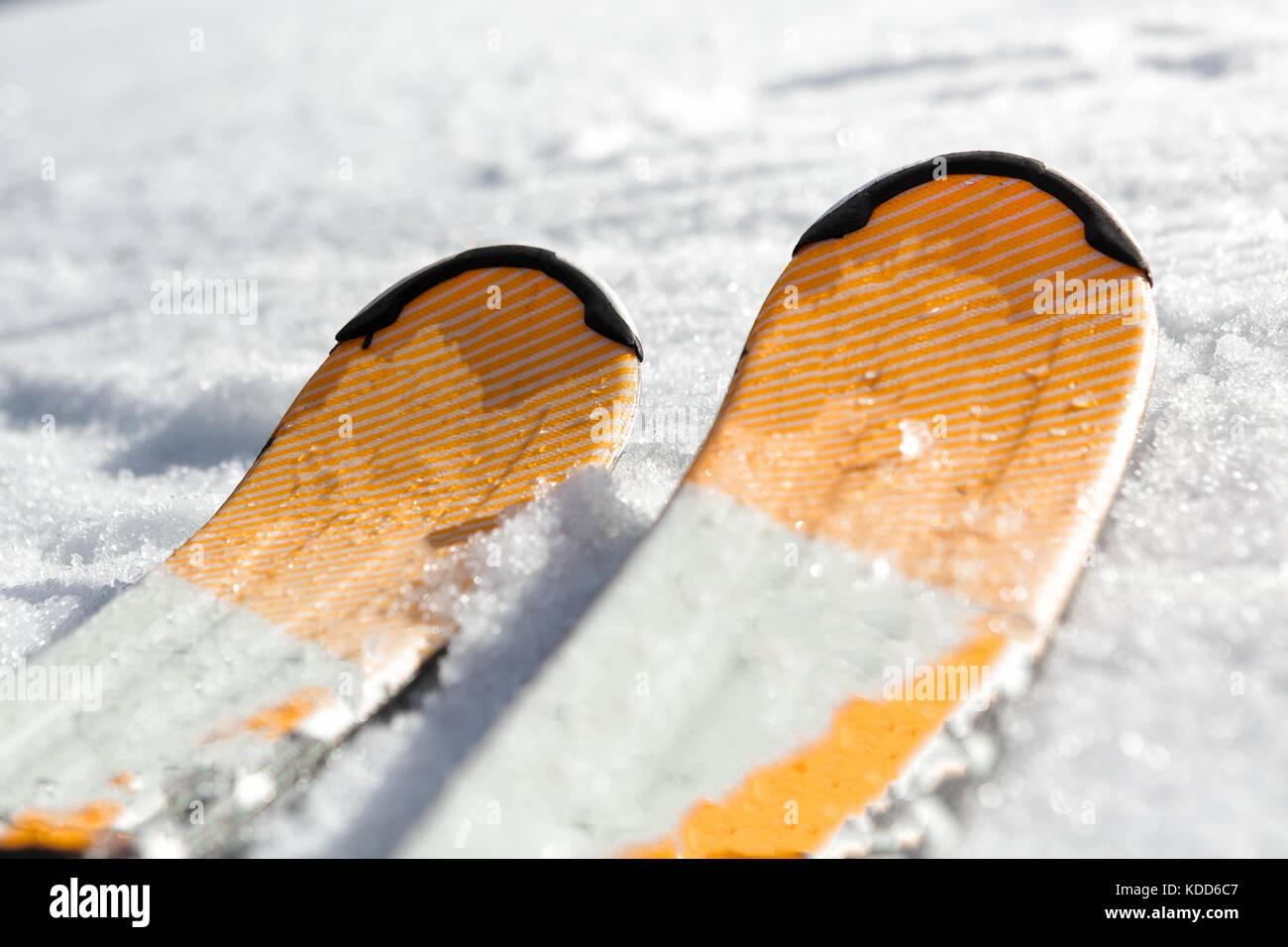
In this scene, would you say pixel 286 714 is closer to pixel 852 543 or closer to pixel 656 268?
pixel 852 543

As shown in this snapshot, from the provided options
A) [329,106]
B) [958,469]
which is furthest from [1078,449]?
[329,106]

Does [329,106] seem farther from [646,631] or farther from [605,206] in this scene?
[646,631]

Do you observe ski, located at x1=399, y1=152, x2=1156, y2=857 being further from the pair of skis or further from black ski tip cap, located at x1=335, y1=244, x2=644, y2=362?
black ski tip cap, located at x1=335, y1=244, x2=644, y2=362

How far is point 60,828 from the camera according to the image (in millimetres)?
1444

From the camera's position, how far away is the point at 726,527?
64.4 inches

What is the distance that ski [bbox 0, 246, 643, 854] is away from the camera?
1511 mm

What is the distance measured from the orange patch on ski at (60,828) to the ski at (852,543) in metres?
0.57

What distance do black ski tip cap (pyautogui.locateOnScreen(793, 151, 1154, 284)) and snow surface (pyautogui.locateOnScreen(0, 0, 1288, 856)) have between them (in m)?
0.38

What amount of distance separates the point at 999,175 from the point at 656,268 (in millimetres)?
1506

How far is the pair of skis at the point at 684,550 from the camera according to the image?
135 centimetres

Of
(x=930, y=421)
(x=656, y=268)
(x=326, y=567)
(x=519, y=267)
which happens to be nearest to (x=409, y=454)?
(x=326, y=567)
